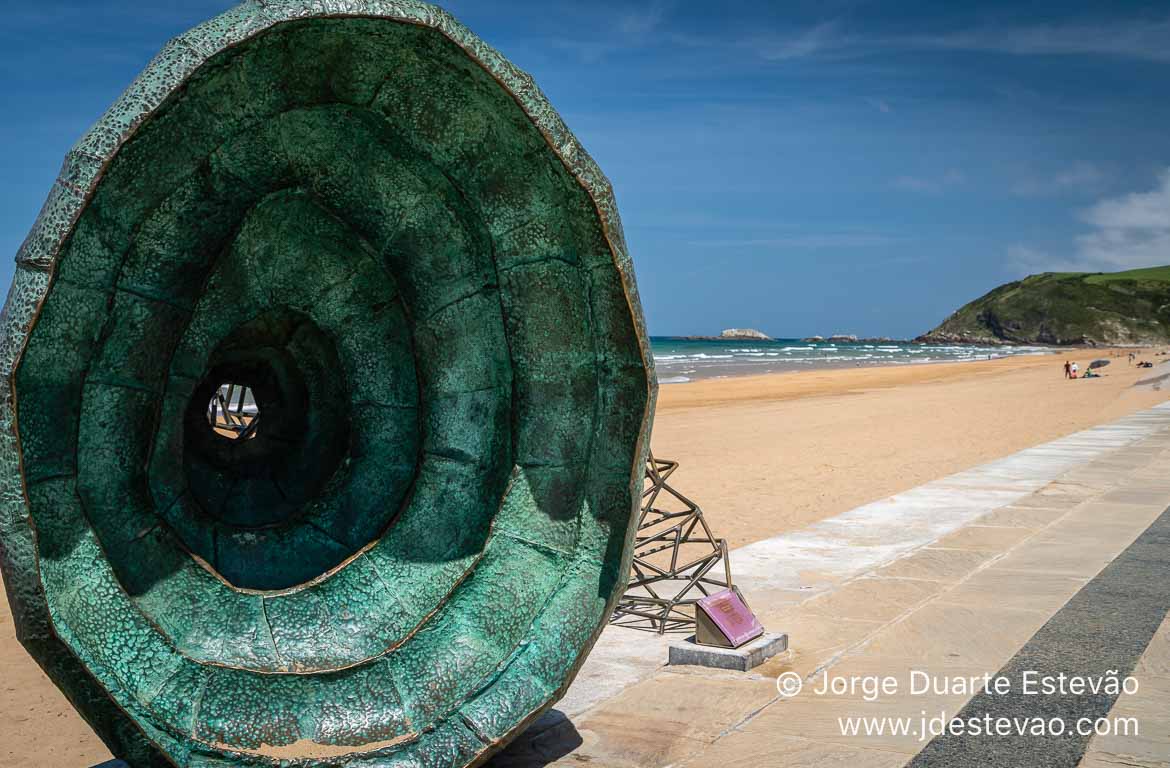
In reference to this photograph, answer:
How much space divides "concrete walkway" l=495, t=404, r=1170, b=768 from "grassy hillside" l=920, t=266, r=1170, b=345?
13840 centimetres

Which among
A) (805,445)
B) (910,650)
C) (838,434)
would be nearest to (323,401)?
(910,650)

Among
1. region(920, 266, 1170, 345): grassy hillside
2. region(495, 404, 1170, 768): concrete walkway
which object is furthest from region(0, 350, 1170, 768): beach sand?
region(920, 266, 1170, 345): grassy hillside

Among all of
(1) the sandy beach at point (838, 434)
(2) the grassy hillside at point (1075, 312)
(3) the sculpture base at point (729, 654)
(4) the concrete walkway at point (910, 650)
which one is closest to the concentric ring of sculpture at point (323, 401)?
(4) the concrete walkway at point (910, 650)

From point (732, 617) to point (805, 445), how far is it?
12200mm

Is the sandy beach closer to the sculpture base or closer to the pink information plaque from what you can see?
the pink information plaque

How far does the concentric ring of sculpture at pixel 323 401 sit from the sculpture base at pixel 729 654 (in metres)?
2.01

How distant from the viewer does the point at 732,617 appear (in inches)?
217

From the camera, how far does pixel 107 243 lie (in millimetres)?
2836

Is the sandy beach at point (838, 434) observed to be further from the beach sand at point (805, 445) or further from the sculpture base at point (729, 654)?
the sculpture base at point (729, 654)

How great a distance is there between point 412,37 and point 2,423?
1.51 metres

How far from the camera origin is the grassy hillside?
447ft

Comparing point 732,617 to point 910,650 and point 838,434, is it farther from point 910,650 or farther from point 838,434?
point 838,434

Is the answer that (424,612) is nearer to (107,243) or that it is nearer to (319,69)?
(107,243)

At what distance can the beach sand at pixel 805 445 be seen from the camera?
5.43 metres
